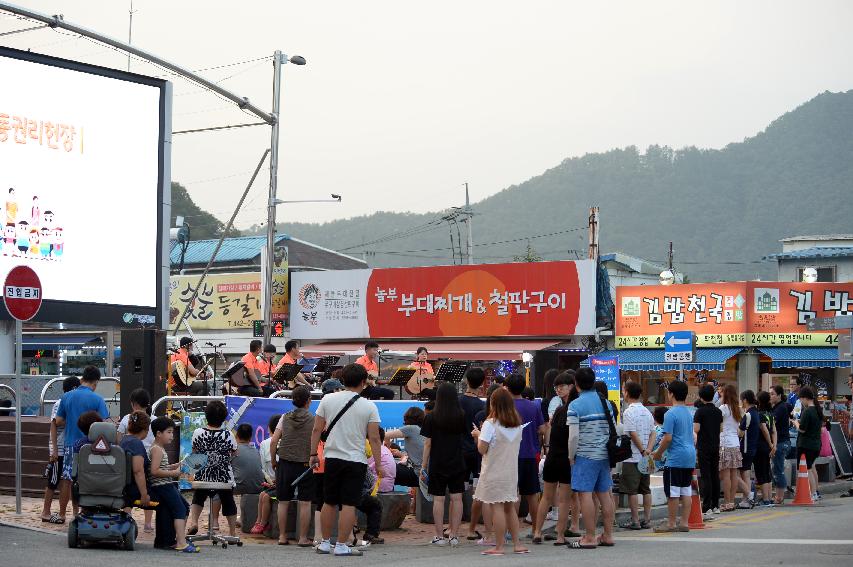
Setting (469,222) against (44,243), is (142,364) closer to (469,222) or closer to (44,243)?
(44,243)

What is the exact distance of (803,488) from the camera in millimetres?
17984

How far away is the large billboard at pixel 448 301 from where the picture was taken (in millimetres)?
38906

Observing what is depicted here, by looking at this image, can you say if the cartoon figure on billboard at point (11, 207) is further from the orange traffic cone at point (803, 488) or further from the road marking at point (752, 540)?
the orange traffic cone at point (803, 488)

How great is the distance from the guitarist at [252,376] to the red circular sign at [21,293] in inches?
179

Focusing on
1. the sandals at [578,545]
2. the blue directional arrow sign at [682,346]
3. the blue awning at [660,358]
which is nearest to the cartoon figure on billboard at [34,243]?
the sandals at [578,545]

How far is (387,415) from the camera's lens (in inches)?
658

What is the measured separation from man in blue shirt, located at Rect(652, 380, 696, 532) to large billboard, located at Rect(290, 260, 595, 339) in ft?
79.6

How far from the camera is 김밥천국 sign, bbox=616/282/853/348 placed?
121ft

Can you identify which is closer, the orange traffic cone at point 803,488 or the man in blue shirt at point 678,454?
the man in blue shirt at point 678,454

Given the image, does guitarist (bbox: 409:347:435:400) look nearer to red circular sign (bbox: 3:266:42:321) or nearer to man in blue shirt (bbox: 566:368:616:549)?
red circular sign (bbox: 3:266:42:321)

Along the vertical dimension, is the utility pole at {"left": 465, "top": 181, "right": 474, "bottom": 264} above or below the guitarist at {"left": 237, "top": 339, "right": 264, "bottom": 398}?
above

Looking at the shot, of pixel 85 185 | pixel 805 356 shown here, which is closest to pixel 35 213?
pixel 85 185

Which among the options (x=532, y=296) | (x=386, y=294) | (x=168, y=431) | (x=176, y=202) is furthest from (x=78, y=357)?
(x=176, y=202)

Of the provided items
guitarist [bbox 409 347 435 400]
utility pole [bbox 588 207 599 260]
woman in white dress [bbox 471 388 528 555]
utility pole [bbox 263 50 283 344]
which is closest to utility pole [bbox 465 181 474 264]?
utility pole [bbox 588 207 599 260]
